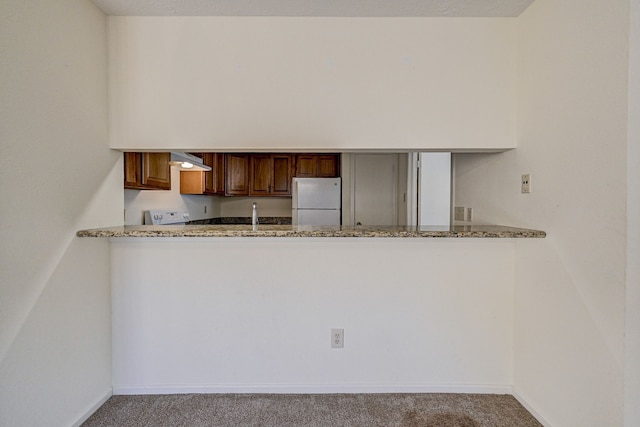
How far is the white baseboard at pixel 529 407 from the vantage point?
165 cm

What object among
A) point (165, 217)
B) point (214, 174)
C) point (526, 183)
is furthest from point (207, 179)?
point (526, 183)

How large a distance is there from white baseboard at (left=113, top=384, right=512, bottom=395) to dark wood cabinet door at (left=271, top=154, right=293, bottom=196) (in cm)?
290

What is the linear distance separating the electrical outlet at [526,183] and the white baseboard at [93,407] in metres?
2.70

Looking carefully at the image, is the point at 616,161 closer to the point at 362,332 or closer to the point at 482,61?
the point at 482,61

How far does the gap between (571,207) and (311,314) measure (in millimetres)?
1468

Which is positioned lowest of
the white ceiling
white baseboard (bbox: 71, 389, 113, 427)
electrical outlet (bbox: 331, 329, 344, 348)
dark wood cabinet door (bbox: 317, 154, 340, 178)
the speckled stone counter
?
white baseboard (bbox: 71, 389, 113, 427)

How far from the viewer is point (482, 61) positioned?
73.6 inches

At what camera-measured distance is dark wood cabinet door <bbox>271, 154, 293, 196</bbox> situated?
4.47m

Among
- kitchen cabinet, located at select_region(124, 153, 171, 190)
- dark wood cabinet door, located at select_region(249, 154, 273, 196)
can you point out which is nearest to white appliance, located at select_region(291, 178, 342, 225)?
dark wood cabinet door, located at select_region(249, 154, 273, 196)

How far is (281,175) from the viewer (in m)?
4.50

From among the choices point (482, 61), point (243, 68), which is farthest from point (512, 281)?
point (243, 68)

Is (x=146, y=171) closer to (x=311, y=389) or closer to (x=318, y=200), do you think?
(x=311, y=389)

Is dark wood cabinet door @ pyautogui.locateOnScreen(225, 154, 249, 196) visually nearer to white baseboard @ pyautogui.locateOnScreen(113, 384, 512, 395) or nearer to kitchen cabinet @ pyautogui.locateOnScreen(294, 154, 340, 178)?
kitchen cabinet @ pyautogui.locateOnScreen(294, 154, 340, 178)

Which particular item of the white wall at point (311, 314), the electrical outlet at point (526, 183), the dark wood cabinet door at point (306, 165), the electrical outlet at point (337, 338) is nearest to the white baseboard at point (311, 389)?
the white wall at point (311, 314)
